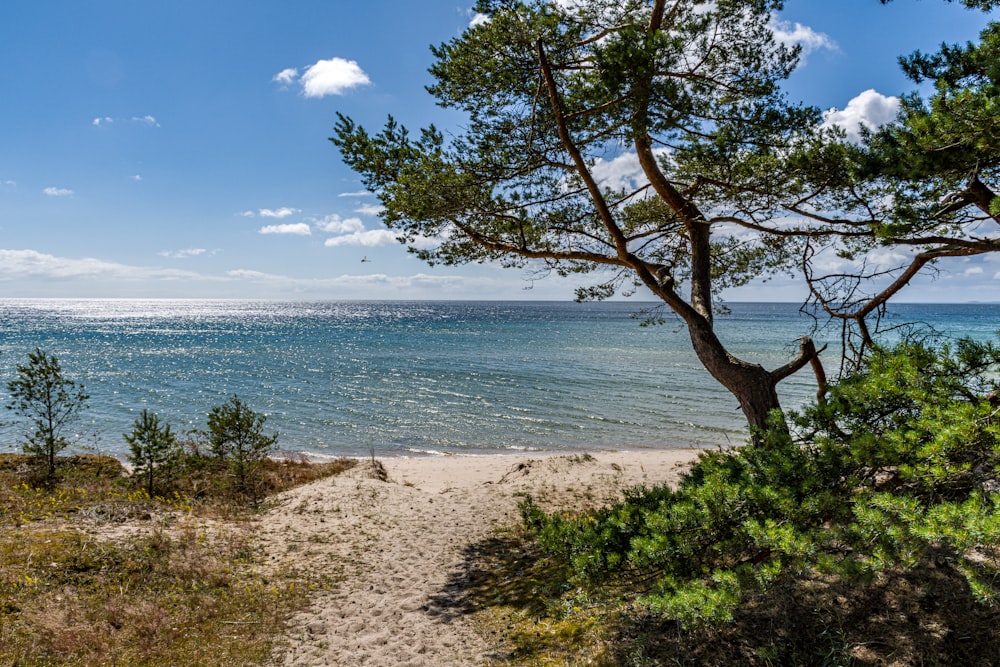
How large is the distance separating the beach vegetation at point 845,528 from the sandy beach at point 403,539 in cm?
216

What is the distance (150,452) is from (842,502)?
10.3m

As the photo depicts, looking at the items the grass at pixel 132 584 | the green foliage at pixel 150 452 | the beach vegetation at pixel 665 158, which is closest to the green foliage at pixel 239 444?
the green foliage at pixel 150 452

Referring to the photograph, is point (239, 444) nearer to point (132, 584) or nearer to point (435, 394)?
point (132, 584)

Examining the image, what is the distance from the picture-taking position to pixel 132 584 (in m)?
5.45

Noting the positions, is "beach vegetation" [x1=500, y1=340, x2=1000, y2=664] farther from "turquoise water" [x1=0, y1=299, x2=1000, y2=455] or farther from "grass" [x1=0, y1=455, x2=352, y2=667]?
"grass" [x1=0, y1=455, x2=352, y2=667]

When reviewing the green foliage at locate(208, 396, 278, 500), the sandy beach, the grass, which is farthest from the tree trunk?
the green foliage at locate(208, 396, 278, 500)

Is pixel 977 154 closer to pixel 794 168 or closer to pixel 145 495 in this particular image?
pixel 794 168

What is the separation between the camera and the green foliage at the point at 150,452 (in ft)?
28.9

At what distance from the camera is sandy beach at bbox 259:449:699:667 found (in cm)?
489

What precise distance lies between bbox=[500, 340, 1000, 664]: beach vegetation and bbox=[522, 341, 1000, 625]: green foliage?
0.04 ft

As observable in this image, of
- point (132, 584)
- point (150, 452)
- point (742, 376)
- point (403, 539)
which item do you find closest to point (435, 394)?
point (150, 452)

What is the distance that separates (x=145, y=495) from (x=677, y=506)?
8.60m

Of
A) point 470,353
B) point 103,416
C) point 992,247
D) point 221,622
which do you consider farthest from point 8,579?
point 470,353

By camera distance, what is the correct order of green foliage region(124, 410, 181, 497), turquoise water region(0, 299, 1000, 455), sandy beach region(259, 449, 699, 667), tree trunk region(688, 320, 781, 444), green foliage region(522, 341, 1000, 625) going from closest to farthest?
green foliage region(522, 341, 1000, 625)
sandy beach region(259, 449, 699, 667)
tree trunk region(688, 320, 781, 444)
green foliage region(124, 410, 181, 497)
turquoise water region(0, 299, 1000, 455)
